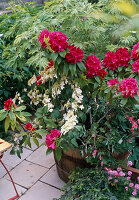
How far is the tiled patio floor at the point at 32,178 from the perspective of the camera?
2.20 meters

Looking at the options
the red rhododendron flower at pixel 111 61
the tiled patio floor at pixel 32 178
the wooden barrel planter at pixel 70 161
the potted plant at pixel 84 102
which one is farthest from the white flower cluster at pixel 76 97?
the tiled patio floor at pixel 32 178

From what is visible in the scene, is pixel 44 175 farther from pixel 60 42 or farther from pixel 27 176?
pixel 60 42

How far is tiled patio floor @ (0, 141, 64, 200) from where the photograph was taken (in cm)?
220

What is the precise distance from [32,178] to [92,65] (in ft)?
4.70

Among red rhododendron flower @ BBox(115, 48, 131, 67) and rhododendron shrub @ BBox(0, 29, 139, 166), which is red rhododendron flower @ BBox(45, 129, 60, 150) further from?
red rhododendron flower @ BBox(115, 48, 131, 67)

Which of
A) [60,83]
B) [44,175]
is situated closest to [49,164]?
[44,175]

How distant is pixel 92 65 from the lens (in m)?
1.66

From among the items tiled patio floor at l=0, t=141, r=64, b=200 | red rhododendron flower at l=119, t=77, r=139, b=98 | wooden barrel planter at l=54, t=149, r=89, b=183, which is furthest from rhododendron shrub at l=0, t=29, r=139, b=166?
tiled patio floor at l=0, t=141, r=64, b=200

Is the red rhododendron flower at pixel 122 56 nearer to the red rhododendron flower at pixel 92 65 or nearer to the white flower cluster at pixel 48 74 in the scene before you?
the red rhododendron flower at pixel 92 65

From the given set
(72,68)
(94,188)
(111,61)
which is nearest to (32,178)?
(94,188)

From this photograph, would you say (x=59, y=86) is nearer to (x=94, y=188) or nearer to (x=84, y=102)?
(x=84, y=102)

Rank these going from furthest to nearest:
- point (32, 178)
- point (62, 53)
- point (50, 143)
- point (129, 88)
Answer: point (32, 178), point (50, 143), point (62, 53), point (129, 88)

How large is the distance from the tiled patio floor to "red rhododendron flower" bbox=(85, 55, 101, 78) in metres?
1.25

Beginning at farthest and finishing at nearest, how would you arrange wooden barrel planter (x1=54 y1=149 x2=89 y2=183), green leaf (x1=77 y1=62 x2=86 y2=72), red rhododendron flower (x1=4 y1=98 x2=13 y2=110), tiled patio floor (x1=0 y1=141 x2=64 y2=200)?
tiled patio floor (x1=0 y1=141 x2=64 y2=200) → wooden barrel planter (x1=54 y1=149 x2=89 y2=183) → red rhododendron flower (x1=4 y1=98 x2=13 y2=110) → green leaf (x1=77 y1=62 x2=86 y2=72)
